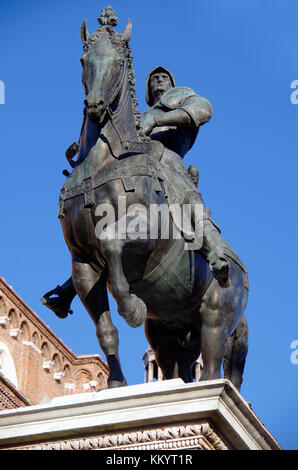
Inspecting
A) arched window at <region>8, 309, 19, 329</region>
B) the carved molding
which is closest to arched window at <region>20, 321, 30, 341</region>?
arched window at <region>8, 309, 19, 329</region>

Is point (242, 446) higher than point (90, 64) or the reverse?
the reverse

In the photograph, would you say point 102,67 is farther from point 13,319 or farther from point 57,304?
point 13,319

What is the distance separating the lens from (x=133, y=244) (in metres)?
9.05

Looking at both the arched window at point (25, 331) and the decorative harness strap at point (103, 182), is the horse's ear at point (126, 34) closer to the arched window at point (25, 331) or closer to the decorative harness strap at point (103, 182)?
the decorative harness strap at point (103, 182)

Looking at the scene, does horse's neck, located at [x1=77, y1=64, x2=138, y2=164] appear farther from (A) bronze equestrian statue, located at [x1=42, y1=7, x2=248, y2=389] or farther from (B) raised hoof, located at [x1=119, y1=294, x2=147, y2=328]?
(B) raised hoof, located at [x1=119, y1=294, x2=147, y2=328]

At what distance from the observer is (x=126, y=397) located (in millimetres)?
8094

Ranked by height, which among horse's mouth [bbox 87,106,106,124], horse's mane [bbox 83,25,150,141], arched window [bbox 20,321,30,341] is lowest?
horse's mouth [bbox 87,106,106,124]

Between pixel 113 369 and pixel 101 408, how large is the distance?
3.05 ft

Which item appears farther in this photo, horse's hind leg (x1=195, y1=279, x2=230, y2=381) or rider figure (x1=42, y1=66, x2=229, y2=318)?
horse's hind leg (x1=195, y1=279, x2=230, y2=381)

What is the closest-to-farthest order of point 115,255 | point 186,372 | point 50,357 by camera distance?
point 115,255 < point 186,372 < point 50,357

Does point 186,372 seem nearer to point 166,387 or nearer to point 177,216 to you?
point 177,216

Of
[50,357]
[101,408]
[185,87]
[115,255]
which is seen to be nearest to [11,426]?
[101,408]

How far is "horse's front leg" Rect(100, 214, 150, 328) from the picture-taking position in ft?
28.6

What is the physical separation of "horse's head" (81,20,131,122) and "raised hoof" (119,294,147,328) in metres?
1.43
